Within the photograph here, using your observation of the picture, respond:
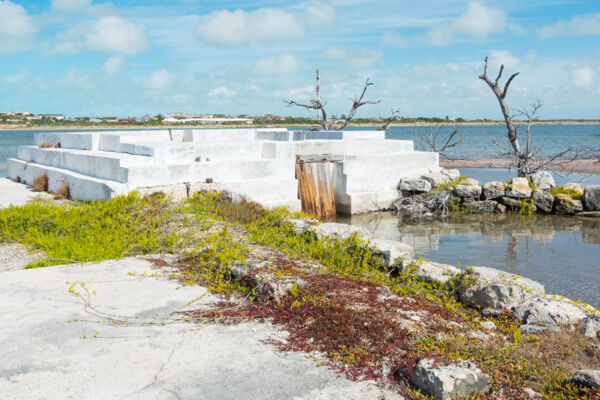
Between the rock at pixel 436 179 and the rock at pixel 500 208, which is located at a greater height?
the rock at pixel 436 179

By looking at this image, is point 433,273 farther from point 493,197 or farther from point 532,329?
point 493,197

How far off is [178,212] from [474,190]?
9919 millimetres

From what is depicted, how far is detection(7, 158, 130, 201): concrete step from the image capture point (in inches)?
396

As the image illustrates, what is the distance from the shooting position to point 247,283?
19.1ft

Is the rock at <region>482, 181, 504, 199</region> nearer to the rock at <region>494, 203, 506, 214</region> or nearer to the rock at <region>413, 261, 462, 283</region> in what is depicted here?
the rock at <region>494, 203, 506, 214</region>

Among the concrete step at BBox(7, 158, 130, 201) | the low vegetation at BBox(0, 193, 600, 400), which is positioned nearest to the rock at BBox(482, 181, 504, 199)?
the low vegetation at BBox(0, 193, 600, 400)

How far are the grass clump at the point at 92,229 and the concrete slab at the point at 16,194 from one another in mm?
2086

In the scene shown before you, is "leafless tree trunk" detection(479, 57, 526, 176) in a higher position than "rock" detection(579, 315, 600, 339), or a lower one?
higher

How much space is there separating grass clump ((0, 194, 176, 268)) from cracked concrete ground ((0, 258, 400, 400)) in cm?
125

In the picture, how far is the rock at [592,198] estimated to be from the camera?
14.6 metres

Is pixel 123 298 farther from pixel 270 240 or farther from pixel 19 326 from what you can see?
pixel 270 240

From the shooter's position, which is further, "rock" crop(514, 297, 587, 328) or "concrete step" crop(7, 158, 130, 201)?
"concrete step" crop(7, 158, 130, 201)

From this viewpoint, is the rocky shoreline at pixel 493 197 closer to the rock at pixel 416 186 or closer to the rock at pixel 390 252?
the rock at pixel 416 186

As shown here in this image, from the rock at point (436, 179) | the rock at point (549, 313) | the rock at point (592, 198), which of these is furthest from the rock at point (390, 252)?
the rock at point (592, 198)
